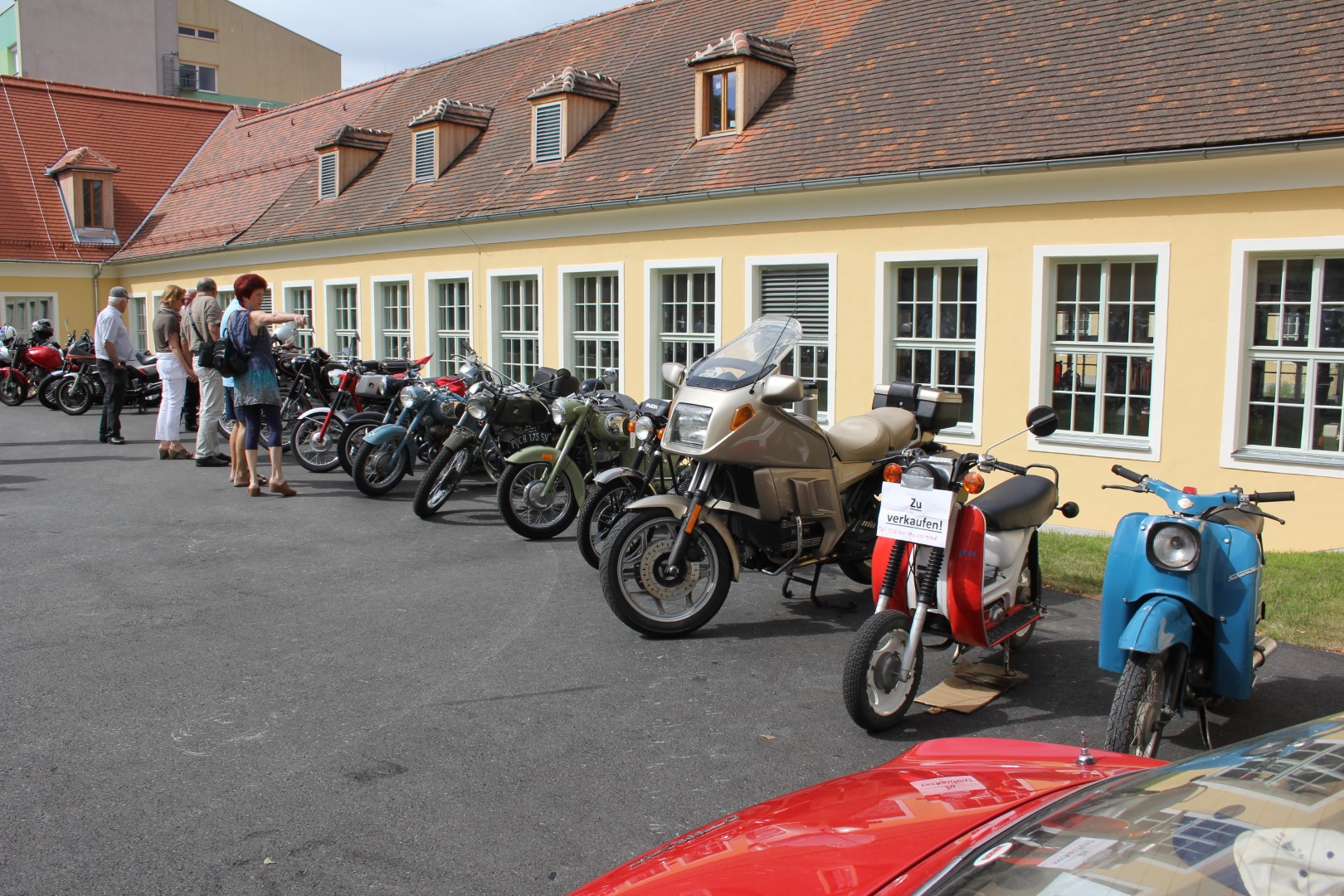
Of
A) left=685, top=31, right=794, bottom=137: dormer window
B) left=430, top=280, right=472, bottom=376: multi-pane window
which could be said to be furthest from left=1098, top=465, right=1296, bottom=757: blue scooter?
left=430, top=280, right=472, bottom=376: multi-pane window

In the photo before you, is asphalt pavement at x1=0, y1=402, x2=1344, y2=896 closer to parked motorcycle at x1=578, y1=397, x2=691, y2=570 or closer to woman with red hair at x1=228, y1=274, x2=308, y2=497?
parked motorcycle at x1=578, y1=397, x2=691, y2=570

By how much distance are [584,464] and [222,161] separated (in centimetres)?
2514

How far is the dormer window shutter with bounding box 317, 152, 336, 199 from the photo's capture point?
21656 millimetres

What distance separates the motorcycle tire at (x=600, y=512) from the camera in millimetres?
7438

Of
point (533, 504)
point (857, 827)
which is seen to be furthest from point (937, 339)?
point (857, 827)

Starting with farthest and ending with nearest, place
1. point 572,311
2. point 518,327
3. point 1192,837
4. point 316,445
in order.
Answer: point 518,327, point 572,311, point 316,445, point 1192,837

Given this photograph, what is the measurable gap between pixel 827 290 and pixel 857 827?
10639 millimetres

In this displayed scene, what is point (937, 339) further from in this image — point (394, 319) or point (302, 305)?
point (302, 305)

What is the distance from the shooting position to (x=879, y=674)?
15.0 ft

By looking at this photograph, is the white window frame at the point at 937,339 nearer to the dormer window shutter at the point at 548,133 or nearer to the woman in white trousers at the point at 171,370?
the dormer window shutter at the point at 548,133

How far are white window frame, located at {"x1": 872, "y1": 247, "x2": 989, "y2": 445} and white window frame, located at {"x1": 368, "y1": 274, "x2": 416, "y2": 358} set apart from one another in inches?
390

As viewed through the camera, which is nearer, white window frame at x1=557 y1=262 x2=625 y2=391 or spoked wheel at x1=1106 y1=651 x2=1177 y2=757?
spoked wheel at x1=1106 y1=651 x2=1177 y2=757

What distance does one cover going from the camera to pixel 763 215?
1284 centimetres

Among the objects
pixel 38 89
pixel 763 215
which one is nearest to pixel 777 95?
pixel 763 215
